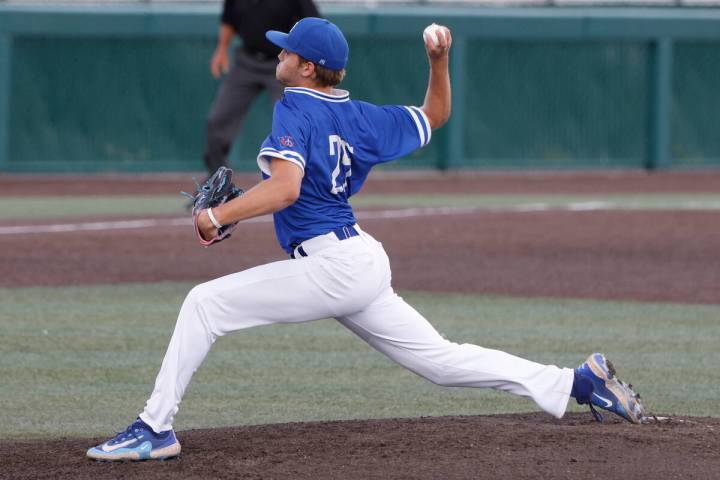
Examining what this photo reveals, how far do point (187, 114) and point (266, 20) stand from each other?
7.51 meters

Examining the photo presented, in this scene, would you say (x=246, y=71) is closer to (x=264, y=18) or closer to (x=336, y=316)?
(x=264, y=18)

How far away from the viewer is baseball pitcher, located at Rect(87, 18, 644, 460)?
15.6 feet

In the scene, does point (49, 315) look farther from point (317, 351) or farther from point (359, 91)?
point (359, 91)

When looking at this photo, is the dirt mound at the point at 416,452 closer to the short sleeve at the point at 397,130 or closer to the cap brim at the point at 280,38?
→ the short sleeve at the point at 397,130

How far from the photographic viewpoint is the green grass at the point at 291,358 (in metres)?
6.09

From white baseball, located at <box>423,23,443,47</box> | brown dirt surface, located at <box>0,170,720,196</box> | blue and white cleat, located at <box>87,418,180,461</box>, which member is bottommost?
brown dirt surface, located at <box>0,170,720,196</box>

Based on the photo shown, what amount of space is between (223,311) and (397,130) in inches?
35.0

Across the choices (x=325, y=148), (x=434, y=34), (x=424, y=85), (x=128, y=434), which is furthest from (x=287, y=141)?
(x=424, y=85)

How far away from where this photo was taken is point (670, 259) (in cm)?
1166

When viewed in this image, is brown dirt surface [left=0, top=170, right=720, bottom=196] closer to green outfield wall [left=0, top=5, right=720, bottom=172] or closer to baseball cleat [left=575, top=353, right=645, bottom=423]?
green outfield wall [left=0, top=5, right=720, bottom=172]

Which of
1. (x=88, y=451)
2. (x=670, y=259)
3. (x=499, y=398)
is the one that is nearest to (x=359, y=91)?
(x=670, y=259)

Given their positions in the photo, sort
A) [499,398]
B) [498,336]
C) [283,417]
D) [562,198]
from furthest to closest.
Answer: [562,198] → [498,336] → [499,398] → [283,417]

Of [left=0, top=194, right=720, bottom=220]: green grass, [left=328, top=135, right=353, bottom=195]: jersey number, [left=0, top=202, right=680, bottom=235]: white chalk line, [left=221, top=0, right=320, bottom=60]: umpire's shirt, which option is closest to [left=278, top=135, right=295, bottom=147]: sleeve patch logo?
[left=328, top=135, right=353, bottom=195]: jersey number

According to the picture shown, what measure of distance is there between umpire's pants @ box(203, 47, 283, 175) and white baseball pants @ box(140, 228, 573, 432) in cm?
788
